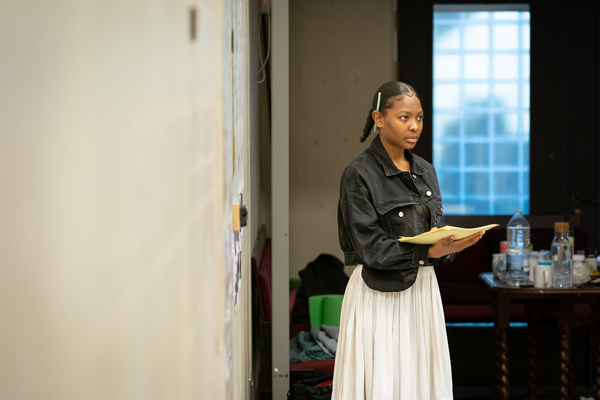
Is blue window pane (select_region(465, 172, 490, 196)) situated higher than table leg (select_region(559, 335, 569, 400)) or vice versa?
blue window pane (select_region(465, 172, 490, 196))

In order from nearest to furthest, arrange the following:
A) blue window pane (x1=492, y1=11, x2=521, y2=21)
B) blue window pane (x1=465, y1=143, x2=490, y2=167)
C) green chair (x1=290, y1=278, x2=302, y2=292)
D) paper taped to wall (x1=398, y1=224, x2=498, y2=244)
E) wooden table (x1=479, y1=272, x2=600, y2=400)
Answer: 1. paper taped to wall (x1=398, y1=224, x2=498, y2=244)
2. wooden table (x1=479, y1=272, x2=600, y2=400)
3. green chair (x1=290, y1=278, x2=302, y2=292)
4. blue window pane (x1=492, y1=11, x2=521, y2=21)
5. blue window pane (x1=465, y1=143, x2=490, y2=167)

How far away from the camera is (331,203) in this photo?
4699 millimetres

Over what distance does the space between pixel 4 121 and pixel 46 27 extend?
0.25 feet

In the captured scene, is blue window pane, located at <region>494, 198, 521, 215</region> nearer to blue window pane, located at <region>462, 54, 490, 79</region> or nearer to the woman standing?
blue window pane, located at <region>462, 54, 490, 79</region>

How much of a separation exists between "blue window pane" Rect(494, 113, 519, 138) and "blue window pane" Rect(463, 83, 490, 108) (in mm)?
160

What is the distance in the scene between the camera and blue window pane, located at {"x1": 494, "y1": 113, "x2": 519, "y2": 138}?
174 inches

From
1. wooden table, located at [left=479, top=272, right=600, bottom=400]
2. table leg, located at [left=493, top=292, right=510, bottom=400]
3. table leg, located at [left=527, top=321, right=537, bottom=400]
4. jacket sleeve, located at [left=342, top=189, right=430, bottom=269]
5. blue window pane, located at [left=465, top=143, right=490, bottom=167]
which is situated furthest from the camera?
blue window pane, located at [left=465, top=143, right=490, bottom=167]

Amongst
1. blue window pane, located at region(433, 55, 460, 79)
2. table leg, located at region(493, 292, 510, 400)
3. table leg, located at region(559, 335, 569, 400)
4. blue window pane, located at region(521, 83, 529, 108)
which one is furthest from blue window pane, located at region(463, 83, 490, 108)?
table leg, located at region(559, 335, 569, 400)

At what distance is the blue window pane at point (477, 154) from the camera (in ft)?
14.7

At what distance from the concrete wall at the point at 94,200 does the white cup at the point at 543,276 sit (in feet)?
7.74

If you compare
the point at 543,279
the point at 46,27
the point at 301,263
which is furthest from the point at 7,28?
the point at 301,263

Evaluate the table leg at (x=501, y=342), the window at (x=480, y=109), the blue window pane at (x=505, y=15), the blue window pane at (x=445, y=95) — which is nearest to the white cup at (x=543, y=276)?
the table leg at (x=501, y=342)

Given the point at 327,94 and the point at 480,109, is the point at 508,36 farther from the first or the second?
the point at 327,94

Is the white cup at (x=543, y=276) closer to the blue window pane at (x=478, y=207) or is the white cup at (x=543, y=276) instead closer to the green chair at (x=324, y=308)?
the green chair at (x=324, y=308)
